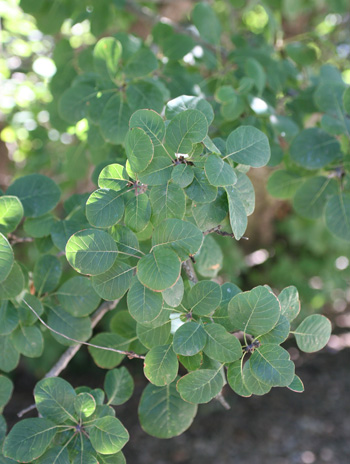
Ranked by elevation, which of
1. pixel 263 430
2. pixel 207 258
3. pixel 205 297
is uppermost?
pixel 205 297

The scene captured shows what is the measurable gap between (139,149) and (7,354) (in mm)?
549

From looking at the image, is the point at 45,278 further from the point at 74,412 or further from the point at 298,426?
the point at 298,426

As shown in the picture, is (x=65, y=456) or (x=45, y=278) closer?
Result: (x=65, y=456)

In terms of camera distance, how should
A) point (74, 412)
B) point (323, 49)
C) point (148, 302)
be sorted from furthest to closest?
point (323, 49) → point (74, 412) → point (148, 302)

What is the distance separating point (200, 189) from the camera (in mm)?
715

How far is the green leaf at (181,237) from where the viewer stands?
2.15 ft

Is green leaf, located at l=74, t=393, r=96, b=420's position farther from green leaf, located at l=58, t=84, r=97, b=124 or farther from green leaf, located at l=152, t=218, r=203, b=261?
green leaf, located at l=58, t=84, r=97, b=124

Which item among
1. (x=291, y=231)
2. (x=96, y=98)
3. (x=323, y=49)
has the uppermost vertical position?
(x=96, y=98)

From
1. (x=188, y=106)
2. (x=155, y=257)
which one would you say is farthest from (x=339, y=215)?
(x=155, y=257)

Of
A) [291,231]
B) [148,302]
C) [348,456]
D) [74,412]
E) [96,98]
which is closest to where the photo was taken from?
[148,302]

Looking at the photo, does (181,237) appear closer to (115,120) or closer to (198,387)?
(198,387)

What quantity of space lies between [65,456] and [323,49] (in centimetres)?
312

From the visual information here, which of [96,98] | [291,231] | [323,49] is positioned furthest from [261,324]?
[291,231]

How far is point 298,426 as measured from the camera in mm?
2777
